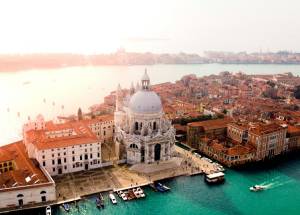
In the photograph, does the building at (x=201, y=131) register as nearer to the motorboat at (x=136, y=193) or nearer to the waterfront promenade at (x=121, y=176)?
the waterfront promenade at (x=121, y=176)

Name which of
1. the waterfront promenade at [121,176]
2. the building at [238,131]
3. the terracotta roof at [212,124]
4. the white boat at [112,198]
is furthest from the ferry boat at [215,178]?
the terracotta roof at [212,124]

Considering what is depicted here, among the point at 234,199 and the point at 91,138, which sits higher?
the point at 91,138

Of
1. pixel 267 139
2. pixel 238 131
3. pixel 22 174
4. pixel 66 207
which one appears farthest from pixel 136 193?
pixel 267 139

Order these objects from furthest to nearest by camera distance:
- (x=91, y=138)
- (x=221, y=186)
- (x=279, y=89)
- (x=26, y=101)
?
(x=279, y=89), (x=26, y=101), (x=91, y=138), (x=221, y=186)

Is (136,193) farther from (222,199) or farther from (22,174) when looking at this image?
(22,174)

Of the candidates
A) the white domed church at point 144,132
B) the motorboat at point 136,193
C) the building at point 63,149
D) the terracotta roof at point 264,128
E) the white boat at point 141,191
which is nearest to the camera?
the motorboat at point 136,193

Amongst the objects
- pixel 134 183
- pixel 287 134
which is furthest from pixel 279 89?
pixel 134 183

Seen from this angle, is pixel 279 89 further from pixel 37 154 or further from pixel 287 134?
pixel 37 154
